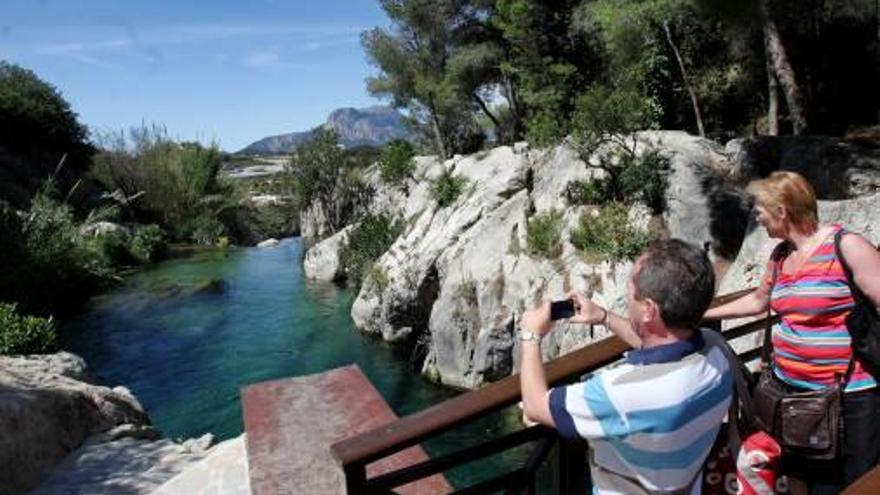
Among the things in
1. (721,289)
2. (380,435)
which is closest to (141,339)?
(721,289)

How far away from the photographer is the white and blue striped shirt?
2.07 metres

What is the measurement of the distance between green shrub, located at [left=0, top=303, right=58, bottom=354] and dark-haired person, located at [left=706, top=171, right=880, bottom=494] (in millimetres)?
11802

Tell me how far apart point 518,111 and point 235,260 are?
48.5ft

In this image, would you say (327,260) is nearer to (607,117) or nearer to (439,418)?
(607,117)

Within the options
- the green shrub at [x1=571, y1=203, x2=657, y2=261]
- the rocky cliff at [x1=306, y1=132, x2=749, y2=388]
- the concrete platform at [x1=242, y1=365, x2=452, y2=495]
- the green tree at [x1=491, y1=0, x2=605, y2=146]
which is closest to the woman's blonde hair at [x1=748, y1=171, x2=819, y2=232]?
the concrete platform at [x1=242, y1=365, x2=452, y2=495]

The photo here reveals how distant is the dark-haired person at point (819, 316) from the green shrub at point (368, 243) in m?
19.5

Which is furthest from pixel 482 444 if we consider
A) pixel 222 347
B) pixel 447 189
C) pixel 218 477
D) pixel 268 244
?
pixel 268 244

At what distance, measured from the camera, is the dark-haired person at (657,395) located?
2.07 meters

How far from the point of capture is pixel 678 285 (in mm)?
2162

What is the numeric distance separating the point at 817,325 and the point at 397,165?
27.1 m

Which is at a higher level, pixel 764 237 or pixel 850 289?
pixel 850 289

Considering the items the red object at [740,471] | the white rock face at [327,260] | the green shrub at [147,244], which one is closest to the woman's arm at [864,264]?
the red object at [740,471]

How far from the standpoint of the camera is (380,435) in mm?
2336

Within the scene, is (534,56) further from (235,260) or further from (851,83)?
(235,260)
